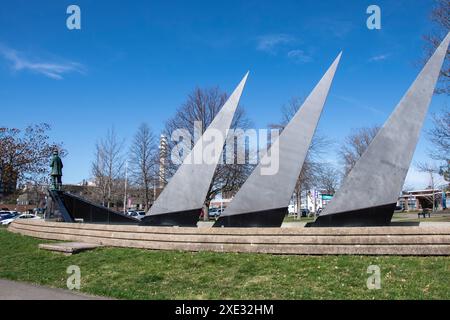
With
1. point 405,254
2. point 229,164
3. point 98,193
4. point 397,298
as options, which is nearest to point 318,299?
point 397,298

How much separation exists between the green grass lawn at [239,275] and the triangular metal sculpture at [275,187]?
5.30 ft

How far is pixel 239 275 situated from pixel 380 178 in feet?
16.4

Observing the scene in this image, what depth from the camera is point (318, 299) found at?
22.0 ft

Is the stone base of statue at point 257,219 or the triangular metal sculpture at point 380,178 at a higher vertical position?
the triangular metal sculpture at point 380,178

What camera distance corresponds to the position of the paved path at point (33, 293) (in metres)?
7.33

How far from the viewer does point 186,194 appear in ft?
42.9

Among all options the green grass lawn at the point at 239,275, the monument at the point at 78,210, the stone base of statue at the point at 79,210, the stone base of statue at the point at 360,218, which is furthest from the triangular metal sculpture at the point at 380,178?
the stone base of statue at the point at 79,210

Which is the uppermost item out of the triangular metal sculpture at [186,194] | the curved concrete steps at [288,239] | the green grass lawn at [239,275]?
the triangular metal sculpture at [186,194]

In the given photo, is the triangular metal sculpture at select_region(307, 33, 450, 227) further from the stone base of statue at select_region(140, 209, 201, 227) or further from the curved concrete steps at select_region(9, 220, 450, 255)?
the stone base of statue at select_region(140, 209, 201, 227)

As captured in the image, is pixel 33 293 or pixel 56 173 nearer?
pixel 33 293

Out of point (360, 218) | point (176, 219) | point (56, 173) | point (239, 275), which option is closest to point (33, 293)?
point (239, 275)

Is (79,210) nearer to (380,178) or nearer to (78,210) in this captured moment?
(78,210)

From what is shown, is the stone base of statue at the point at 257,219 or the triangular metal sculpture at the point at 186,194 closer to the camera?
the stone base of statue at the point at 257,219

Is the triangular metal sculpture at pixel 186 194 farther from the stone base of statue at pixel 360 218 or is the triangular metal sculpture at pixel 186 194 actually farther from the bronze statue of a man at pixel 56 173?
the bronze statue of a man at pixel 56 173
